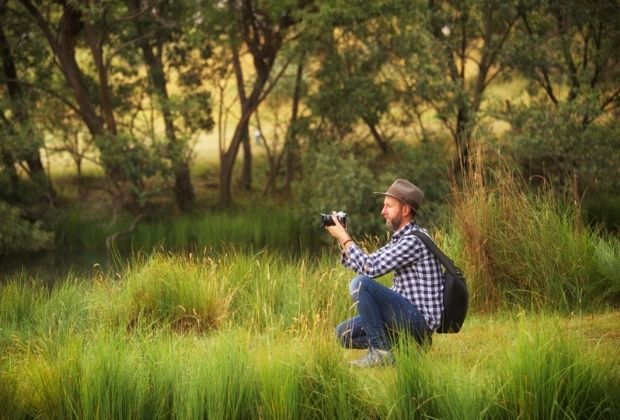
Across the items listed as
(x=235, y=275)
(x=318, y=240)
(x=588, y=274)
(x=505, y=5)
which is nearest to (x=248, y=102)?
(x=318, y=240)

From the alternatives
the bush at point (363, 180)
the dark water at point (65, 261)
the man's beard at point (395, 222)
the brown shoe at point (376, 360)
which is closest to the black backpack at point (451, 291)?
the man's beard at point (395, 222)

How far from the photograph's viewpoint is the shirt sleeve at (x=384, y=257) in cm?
654

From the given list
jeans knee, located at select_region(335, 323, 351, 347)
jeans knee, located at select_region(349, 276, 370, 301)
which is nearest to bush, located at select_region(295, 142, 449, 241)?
jeans knee, located at select_region(335, 323, 351, 347)

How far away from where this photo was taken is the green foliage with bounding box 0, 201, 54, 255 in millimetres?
17531

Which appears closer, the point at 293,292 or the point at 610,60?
the point at 293,292

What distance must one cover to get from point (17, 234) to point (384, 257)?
491 inches

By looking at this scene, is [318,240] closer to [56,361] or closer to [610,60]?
[610,60]

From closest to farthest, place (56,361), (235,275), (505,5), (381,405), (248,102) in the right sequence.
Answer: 1. (381,405)
2. (56,361)
3. (235,275)
4. (505,5)
5. (248,102)

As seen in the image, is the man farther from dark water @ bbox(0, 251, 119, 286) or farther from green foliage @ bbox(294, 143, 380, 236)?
green foliage @ bbox(294, 143, 380, 236)

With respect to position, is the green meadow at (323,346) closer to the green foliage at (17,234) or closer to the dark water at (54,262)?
the dark water at (54,262)

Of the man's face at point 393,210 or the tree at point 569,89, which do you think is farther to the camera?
the tree at point 569,89

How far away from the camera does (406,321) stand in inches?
261

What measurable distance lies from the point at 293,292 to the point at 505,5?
11937mm

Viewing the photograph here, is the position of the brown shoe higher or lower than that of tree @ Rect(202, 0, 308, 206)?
lower
